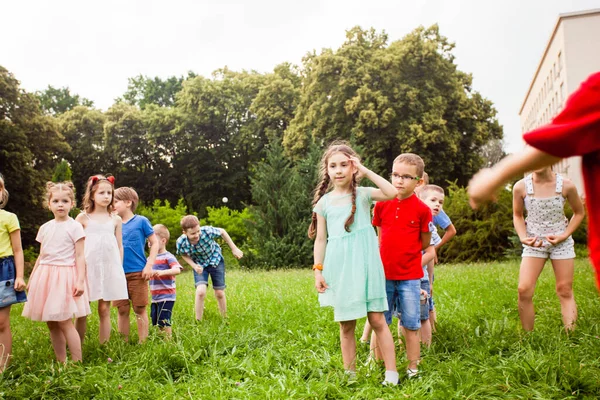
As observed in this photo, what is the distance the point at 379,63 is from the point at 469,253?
13.6m

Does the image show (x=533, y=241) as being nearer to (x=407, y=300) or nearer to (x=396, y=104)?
(x=407, y=300)

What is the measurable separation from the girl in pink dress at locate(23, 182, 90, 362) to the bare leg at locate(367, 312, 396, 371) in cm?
277

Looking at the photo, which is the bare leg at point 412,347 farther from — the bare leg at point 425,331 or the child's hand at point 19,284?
the child's hand at point 19,284

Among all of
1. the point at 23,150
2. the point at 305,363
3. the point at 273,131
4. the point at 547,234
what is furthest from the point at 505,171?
the point at 273,131

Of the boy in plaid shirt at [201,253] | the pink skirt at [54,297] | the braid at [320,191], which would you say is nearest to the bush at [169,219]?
the boy in plaid shirt at [201,253]

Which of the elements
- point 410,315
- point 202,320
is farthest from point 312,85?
point 410,315

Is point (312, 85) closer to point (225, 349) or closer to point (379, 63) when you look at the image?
point (379, 63)

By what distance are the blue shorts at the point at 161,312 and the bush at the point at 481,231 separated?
13.8 metres

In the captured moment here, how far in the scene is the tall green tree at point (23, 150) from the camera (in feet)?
80.0

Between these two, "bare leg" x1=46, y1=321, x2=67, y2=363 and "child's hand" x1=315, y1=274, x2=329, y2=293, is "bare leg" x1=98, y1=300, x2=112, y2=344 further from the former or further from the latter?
"child's hand" x1=315, y1=274, x2=329, y2=293

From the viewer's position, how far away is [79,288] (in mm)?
5234

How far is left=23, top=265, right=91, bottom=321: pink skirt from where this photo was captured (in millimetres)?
5125

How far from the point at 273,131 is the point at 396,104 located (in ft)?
27.9

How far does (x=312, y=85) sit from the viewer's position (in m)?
30.5
